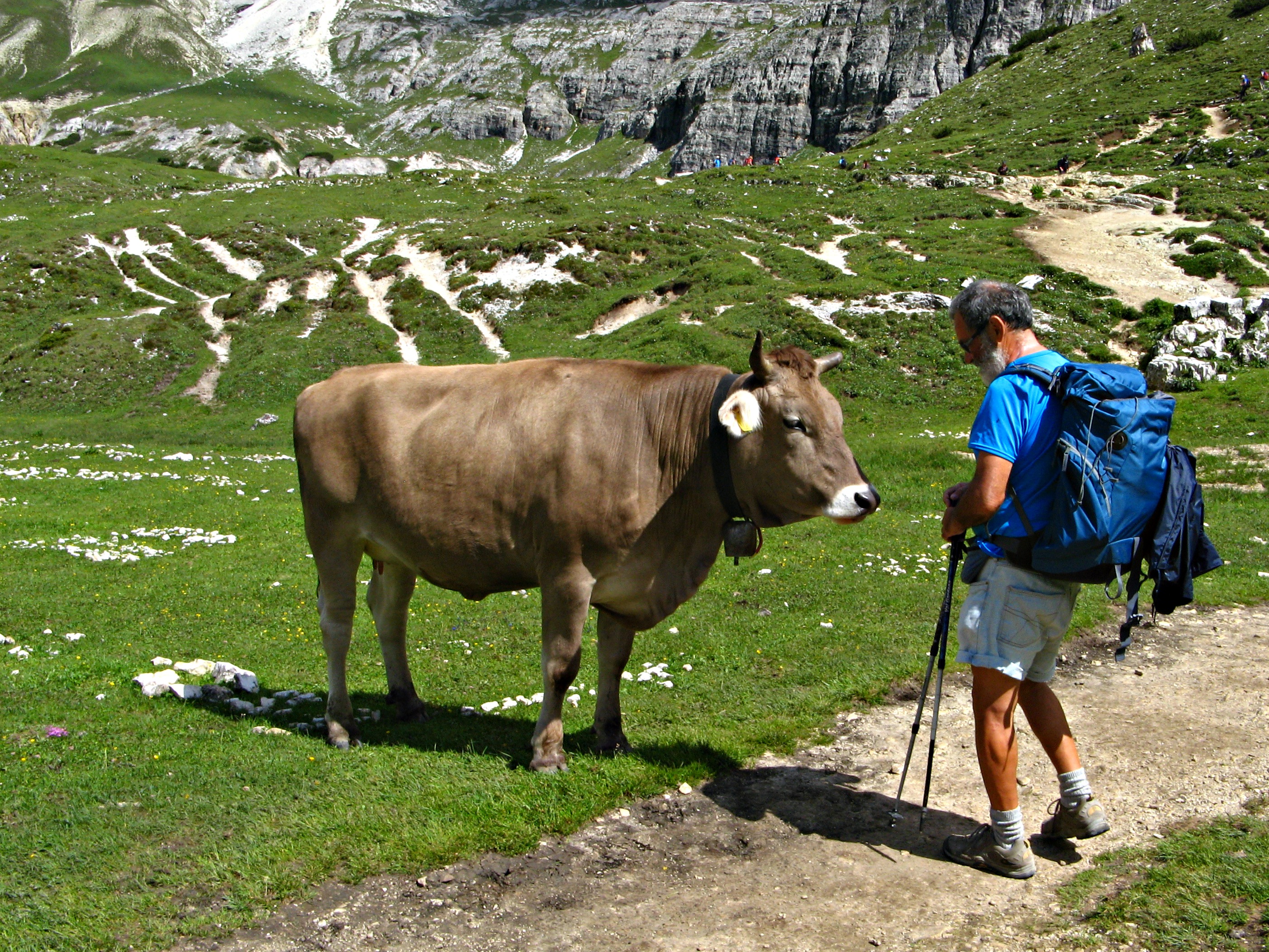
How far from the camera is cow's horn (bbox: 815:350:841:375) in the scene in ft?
22.7

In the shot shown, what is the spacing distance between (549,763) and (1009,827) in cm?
355

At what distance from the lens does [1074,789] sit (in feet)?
19.7

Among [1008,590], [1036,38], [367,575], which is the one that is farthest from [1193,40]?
[1008,590]

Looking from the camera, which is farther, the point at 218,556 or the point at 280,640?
the point at 218,556

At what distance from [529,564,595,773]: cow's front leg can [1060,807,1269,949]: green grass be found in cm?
382

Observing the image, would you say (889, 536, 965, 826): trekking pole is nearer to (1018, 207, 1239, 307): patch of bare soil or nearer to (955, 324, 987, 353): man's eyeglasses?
(955, 324, 987, 353): man's eyeglasses

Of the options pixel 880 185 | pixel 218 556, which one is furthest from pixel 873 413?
pixel 880 185

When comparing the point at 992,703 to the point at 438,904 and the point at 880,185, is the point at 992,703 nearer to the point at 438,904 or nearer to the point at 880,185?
the point at 438,904

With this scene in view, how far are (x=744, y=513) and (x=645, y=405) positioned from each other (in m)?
1.26

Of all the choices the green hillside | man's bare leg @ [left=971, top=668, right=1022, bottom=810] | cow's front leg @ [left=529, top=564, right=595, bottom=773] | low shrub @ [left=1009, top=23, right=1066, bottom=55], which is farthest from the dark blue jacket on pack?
low shrub @ [left=1009, top=23, right=1066, bottom=55]

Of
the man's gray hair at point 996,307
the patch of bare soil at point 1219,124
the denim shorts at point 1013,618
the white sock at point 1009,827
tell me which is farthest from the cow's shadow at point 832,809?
the patch of bare soil at point 1219,124

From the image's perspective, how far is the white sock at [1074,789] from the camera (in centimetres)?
600

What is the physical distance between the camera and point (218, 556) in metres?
17.0

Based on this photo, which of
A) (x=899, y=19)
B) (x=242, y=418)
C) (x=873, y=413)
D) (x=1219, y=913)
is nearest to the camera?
(x=1219, y=913)
